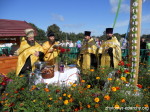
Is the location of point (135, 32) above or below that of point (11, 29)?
below

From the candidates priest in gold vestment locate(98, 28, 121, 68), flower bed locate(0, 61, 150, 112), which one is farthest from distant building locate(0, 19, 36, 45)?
flower bed locate(0, 61, 150, 112)

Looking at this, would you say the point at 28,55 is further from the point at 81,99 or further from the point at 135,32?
the point at 135,32

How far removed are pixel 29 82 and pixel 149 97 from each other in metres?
2.32

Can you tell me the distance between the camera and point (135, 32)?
115 inches

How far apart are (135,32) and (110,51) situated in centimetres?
118

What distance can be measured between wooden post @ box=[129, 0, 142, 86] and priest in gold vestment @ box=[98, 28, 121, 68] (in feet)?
3.02

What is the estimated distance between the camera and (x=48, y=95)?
2.22 meters

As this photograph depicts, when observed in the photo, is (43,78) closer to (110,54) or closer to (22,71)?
(22,71)

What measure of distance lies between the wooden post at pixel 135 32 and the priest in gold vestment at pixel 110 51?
919mm

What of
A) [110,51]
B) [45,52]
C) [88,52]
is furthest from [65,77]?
[88,52]

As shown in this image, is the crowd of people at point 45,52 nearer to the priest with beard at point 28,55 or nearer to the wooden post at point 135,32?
the priest with beard at point 28,55

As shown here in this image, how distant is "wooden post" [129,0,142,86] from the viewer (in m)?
2.87

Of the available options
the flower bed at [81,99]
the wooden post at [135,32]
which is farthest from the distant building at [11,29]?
the wooden post at [135,32]

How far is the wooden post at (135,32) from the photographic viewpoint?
2.87 meters
